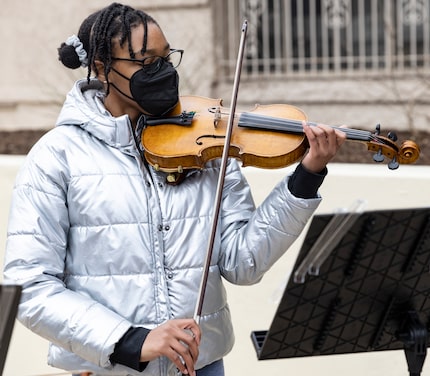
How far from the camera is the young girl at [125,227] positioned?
272cm

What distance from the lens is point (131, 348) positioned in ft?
8.79

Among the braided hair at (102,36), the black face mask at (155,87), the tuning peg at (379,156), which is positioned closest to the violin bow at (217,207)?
the black face mask at (155,87)

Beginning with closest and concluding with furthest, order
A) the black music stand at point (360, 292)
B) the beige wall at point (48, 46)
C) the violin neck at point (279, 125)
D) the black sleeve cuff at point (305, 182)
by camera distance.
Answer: the black music stand at point (360, 292) < the black sleeve cuff at point (305, 182) < the violin neck at point (279, 125) < the beige wall at point (48, 46)

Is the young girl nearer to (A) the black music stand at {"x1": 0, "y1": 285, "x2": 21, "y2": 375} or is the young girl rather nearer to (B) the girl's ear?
(B) the girl's ear

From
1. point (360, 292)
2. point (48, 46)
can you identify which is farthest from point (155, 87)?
point (48, 46)

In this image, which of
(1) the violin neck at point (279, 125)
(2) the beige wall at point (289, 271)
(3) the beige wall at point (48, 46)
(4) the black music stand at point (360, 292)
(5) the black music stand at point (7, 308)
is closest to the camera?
(5) the black music stand at point (7, 308)

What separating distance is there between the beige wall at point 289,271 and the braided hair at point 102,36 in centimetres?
184

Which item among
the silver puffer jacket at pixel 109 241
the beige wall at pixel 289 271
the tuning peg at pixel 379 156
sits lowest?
the beige wall at pixel 289 271

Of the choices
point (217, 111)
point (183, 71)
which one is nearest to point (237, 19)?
point (183, 71)

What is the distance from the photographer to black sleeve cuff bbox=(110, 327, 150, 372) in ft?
8.78

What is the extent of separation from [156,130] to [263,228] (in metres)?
0.42

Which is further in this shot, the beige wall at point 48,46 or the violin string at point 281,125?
the beige wall at point 48,46

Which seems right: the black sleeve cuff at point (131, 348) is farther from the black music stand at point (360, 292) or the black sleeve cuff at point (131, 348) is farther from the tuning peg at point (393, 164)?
the tuning peg at point (393, 164)

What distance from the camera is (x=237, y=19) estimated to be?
27.6ft
